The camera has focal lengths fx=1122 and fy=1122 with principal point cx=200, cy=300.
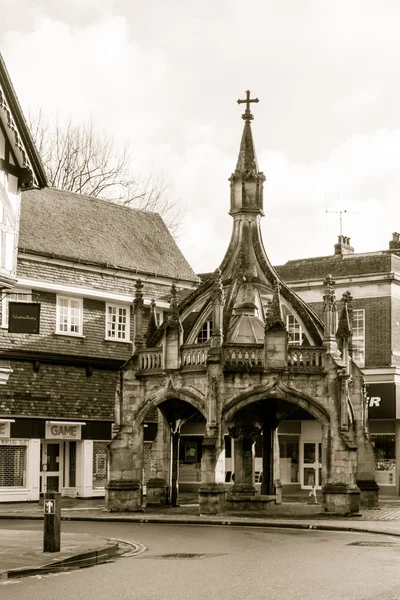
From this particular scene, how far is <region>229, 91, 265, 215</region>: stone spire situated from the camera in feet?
103

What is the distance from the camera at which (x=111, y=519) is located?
27.5 meters

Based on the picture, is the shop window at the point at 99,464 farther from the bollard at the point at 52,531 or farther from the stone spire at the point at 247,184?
the bollard at the point at 52,531

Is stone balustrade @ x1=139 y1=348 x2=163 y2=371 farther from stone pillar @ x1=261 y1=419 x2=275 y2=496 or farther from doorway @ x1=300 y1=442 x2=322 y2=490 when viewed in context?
doorway @ x1=300 y1=442 x2=322 y2=490

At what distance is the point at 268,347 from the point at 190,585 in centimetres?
1530

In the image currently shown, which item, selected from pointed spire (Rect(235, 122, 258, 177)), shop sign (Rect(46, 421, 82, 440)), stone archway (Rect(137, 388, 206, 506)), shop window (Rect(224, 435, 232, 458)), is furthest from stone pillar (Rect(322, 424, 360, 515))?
shop window (Rect(224, 435, 232, 458))

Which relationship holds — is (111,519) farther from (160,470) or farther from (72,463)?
(72,463)

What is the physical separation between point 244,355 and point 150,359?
283 cm

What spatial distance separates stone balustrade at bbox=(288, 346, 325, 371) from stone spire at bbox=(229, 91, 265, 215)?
4.56 metres

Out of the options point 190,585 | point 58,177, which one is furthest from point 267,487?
point 58,177

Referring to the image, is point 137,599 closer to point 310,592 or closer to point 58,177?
point 310,592

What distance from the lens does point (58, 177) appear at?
48.7 metres

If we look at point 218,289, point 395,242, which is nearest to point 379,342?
point 395,242

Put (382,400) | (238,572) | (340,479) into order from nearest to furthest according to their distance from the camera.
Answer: (238,572) < (340,479) < (382,400)

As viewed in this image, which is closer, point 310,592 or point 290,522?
point 310,592
